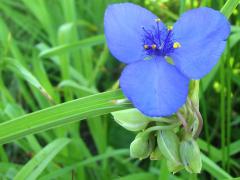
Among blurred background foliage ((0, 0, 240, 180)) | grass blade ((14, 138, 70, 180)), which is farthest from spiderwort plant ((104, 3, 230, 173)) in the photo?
grass blade ((14, 138, 70, 180))

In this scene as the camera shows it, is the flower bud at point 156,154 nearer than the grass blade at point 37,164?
Yes

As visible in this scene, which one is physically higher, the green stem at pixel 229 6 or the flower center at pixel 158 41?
the green stem at pixel 229 6

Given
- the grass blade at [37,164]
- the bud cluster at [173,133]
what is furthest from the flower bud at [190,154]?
the grass blade at [37,164]

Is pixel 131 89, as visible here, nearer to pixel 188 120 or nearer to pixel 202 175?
pixel 188 120

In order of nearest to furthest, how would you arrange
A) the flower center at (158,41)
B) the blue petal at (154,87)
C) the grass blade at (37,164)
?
the blue petal at (154,87)
the flower center at (158,41)
the grass blade at (37,164)

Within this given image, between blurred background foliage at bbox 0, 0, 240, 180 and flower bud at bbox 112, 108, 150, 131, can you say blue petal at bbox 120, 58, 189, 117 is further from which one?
blurred background foliage at bbox 0, 0, 240, 180

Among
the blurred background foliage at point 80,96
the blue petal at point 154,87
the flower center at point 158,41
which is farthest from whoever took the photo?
the blurred background foliage at point 80,96

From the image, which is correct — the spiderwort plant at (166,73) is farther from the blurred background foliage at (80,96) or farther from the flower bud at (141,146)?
the blurred background foliage at (80,96)

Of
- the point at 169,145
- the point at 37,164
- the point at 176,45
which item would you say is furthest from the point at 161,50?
the point at 37,164
